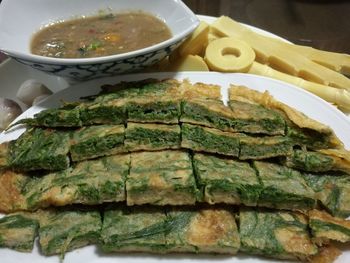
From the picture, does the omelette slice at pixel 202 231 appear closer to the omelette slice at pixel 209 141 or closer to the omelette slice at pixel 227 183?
the omelette slice at pixel 227 183

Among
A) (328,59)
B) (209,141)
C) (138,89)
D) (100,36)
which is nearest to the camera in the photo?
(209,141)

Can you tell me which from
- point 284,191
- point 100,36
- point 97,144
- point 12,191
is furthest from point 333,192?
point 100,36

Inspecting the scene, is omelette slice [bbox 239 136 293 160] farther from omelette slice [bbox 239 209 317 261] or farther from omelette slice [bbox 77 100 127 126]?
omelette slice [bbox 77 100 127 126]

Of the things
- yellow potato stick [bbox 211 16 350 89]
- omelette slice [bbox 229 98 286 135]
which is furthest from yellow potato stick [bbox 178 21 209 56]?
omelette slice [bbox 229 98 286 135]

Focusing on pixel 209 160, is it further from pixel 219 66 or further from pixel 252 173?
pixel 219 66

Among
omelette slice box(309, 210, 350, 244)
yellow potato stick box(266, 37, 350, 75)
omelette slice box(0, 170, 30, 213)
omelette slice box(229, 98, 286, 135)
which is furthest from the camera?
yellow potato stick box(266, 37, 350, 75)

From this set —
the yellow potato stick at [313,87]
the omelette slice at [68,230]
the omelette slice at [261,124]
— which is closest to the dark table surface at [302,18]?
the yellow potato stick at [313,87]

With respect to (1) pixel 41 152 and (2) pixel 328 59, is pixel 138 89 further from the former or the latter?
(2) pixel 328 59
